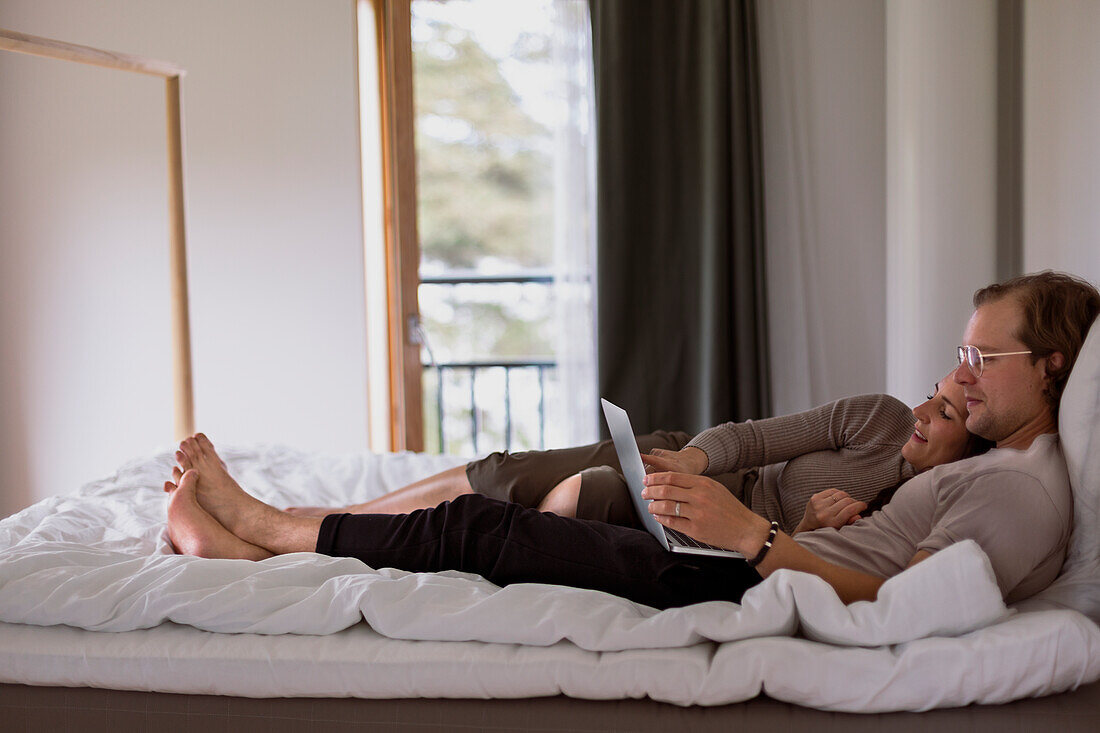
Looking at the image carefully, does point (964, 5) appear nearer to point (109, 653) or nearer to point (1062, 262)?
point (1062, 262)

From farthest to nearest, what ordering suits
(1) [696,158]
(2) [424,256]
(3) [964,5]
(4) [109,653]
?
(2) [424,256], (1) [696,158], (3) [964,5], (4) [109,653]

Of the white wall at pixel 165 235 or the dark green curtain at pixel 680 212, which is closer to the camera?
the dark green curtain at pixel 680 212

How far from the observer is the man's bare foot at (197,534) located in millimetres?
1739

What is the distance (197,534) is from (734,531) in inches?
40.5

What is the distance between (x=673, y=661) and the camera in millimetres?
1229

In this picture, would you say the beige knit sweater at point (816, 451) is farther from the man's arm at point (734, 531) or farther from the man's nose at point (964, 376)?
the man's arm at point (734, 531)

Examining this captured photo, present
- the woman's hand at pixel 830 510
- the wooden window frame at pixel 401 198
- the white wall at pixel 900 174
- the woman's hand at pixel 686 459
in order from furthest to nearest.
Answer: the wooden window frame at pixel 401 198
the white wall at pixel 900 174
the woman's hand at pixel 686 459
the woman's hand at pixel 830 510

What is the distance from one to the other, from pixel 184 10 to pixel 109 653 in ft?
11.2

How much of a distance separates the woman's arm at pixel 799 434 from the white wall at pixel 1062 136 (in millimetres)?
935

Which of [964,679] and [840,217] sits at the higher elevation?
[840,217]

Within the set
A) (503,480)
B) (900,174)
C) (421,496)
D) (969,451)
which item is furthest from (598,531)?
(900,174)

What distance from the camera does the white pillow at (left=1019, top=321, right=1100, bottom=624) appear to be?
4.29 ft

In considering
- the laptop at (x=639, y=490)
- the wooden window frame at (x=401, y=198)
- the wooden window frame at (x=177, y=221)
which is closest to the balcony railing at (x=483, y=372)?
the wooden window frame at (x=401, y=198)

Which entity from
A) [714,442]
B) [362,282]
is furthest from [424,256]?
[714,442]
